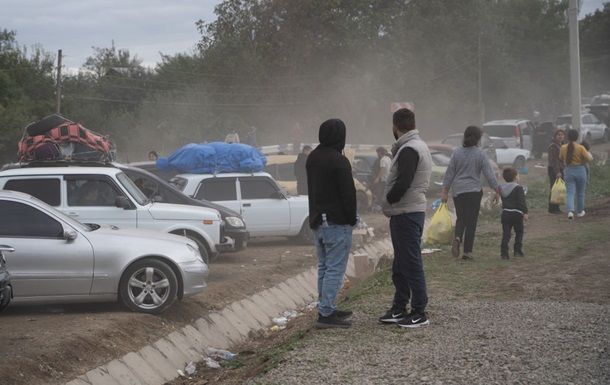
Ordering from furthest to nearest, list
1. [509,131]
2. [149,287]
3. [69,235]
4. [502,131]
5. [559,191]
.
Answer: [502,131], [509,131], [559,191], [149,287], [69,235]

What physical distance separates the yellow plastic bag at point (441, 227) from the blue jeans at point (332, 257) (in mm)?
4884

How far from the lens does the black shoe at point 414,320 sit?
7.94 meters

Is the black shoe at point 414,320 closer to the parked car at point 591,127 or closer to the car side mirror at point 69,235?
the car side mirror at point 69,235

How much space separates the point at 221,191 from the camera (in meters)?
17.0

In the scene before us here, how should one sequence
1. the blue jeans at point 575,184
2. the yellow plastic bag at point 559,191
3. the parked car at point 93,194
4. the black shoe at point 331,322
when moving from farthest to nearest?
1. the yellow plastic bag at point 559,191
2. the blue jeans at point 575,184
3. the parked car at point 93,194
4. the black shoe at point 331,322

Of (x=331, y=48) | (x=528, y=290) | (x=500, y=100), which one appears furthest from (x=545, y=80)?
(x=528, y=290)

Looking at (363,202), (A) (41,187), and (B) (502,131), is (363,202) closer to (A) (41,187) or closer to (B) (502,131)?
(A) (41,187)

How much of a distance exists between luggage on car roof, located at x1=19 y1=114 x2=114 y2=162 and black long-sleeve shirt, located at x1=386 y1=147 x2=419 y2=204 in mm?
7759

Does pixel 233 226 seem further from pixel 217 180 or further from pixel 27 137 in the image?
pixel 27 137

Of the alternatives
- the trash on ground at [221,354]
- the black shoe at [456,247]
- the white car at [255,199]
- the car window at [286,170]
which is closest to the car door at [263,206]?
the white car at [255,199]

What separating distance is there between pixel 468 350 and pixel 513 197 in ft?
19.3

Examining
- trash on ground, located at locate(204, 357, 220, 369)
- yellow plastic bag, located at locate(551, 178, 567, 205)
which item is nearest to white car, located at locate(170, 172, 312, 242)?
yellow plastic bag, located at locate(551, 178, 567, 205)

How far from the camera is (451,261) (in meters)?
12.3

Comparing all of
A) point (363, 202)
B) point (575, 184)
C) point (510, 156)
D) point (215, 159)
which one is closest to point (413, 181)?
point (215, 159)
